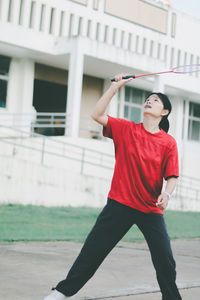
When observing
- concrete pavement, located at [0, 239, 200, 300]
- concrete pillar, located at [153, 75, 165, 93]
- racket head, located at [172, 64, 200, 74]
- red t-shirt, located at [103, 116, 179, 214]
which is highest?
concrete pillar, located at [153, 75, 165, 93]

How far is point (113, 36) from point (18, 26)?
620 centimetres

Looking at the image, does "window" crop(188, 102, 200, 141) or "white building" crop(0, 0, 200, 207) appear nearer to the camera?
"white building" crop(0, 0, 200, 207)

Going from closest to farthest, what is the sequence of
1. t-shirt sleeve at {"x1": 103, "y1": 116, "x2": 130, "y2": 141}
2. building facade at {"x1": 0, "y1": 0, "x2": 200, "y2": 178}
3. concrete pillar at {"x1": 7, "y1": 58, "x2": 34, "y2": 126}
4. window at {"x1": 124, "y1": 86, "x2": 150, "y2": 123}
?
t-shirt sleeve at {"x1": 103, "y1": 116, "x2": 130, "y2": 141} < building facade at {"x1": 0, "y1": 0, "x2": 200, "y2": 178} < concrete pillar at {"x1": 7, "y1": 58, "x2": 34, "y2": 126} < window at {"x1": 124, "y1": 86, "x2": 150, "y2": 123}

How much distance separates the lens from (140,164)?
4891 mm

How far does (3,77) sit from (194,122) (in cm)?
1460

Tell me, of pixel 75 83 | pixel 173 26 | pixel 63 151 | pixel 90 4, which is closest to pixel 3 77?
pixel 75 83

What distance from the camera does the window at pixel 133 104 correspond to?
3388 cm

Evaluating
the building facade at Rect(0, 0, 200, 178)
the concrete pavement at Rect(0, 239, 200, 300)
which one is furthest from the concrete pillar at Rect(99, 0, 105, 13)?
the concrete pavement at Rect(0, 239, 200, 300)

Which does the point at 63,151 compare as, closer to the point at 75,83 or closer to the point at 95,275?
the point at 75,83

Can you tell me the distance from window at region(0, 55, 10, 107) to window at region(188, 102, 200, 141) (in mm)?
13789

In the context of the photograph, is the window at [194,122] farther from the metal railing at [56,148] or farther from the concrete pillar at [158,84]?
the metal railing at [56,148]

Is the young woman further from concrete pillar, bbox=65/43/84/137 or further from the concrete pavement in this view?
concrete pillar, bbox=65/43/84/137

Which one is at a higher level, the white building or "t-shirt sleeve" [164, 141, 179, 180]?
the white building

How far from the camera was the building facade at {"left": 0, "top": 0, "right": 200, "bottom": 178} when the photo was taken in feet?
88.6
